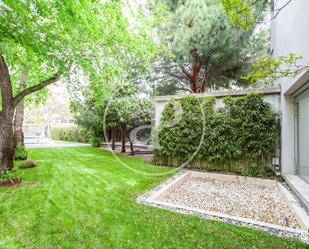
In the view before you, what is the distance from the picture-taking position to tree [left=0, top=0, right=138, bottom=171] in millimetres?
3949

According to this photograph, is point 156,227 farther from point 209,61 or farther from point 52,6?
point 209,61

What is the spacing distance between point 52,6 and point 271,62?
4.38 meters

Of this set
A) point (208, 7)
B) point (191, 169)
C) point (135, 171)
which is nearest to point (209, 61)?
point (208, 7)

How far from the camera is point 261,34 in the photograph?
9578 mm

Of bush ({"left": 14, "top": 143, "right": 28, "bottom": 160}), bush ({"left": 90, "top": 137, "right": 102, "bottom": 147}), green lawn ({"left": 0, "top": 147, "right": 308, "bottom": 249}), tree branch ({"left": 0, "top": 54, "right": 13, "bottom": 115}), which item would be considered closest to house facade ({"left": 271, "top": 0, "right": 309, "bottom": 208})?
green lawn ({"left": 0, "top": 147, "right": 308, "bottom": 249})

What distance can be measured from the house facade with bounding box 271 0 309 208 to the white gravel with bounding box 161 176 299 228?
1.84 feet

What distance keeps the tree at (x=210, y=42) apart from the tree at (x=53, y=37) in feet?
10.6

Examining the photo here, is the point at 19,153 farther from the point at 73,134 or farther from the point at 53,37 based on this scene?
the point at 73,134

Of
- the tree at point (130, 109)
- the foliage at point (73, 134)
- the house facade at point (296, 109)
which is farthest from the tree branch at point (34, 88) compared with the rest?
the foliage at point (73, 134)

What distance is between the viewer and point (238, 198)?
190 inches

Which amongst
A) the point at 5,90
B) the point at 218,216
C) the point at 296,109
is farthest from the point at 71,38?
the point at 296,109

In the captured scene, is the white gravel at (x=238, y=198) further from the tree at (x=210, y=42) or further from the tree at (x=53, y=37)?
the tree at (x=210, y=42)

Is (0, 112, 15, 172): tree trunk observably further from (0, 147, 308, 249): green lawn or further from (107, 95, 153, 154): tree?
(107, 95, 153, 154): tree

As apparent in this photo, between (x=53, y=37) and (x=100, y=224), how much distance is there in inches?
164
